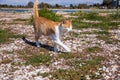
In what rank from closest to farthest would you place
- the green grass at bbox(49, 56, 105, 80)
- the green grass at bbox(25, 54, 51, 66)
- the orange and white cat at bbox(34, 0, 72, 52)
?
the green grass at bbox(49, 56, 105, 80), the green grass at bbox(25, 54, 51, 66), the orange and white cat at bbox(34, 0, 72, 52)

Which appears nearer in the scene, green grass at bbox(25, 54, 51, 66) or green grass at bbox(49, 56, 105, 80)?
green grass at bbox(49, 56, 105, 80)

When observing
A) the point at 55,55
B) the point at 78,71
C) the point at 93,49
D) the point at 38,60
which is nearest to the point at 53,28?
the point at 55,55

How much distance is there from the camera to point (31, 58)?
47.6 ft

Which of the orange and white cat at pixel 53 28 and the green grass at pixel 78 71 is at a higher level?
the orange and white cat at pixel 53 28

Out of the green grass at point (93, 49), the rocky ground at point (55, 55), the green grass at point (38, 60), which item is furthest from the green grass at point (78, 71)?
the green grass at point (93, 49)

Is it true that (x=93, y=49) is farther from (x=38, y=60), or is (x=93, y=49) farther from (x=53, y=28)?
(x=38, y=60)

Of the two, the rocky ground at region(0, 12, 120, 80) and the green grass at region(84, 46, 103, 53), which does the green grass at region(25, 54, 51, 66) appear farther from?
the green grass at region(84, 46, 103, 53)

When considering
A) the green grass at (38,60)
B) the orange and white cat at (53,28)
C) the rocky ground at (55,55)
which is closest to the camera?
the rocky ground at (55,55)

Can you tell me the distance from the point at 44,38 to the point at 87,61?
6480 millimetres

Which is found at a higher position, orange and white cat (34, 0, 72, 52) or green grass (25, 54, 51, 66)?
orange and white cat (34, 0, 72, 52)

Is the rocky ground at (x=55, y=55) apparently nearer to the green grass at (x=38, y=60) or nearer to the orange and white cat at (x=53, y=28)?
the green grass at (x=38, y=60)

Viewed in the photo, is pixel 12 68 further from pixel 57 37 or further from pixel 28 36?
pixel 28 36

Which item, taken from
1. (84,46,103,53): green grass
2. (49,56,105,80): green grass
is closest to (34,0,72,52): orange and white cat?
(84,46,103,53): green grass

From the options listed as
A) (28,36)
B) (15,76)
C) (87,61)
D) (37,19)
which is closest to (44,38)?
(28,36)
